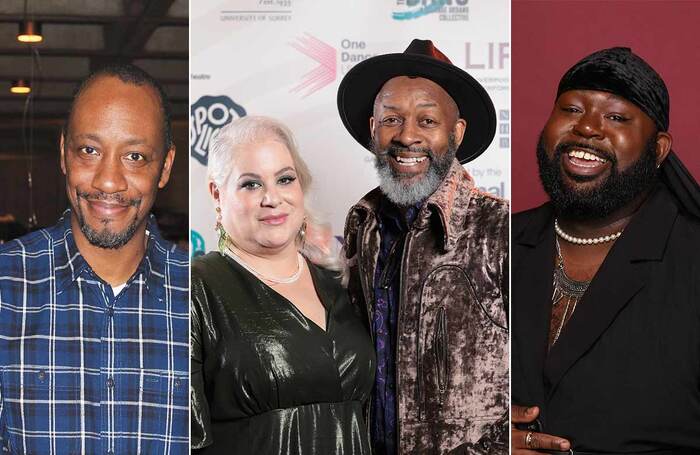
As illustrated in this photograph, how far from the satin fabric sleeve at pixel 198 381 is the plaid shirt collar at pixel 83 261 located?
5.8 inches

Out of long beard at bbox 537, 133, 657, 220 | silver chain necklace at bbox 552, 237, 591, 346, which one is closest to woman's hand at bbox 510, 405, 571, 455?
silver chain necklace at bbox 552, 237, 591, 346

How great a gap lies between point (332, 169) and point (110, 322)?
2.86 ft

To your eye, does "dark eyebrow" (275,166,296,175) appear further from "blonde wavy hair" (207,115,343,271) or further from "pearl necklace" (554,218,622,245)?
"pearl necklace" (554,218,622,245)

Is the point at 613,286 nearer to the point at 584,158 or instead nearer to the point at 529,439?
the point at 584,158

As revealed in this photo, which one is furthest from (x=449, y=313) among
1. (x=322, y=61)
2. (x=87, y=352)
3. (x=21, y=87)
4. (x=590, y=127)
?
(x=21, y=87)

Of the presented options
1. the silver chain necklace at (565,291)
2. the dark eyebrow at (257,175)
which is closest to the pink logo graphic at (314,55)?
the dark eyebrow at (257,175)

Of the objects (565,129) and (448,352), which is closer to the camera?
(448,352)

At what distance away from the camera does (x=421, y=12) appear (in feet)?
10.7

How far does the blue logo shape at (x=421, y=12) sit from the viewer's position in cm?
325

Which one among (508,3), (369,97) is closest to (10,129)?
(369,97)

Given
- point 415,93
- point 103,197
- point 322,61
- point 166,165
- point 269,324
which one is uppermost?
point 322,61

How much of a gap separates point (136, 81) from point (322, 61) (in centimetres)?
61

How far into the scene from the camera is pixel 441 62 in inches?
126

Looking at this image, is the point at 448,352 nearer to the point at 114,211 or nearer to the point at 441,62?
the point at 441,62
